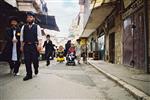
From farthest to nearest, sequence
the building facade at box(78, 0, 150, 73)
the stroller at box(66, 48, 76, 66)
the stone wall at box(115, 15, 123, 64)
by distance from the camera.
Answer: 1. the stroller at box(66, 48, 76, 66)
2. the stone wall at box(115, 15, 123, 64)
3. the building facade at box(78, 0, 150, 73)

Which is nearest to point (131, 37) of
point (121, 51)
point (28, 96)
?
point (121, 51)

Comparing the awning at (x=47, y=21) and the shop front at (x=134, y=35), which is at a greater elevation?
the awning at (x=47, y=21)

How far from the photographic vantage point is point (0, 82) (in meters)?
9.61

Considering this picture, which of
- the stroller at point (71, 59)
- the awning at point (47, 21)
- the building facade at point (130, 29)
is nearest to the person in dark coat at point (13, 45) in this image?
the building facade at point (130, 29)

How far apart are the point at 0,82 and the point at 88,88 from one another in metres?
2.61

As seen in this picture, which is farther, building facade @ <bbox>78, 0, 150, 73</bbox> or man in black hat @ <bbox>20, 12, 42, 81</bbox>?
building facade @ <bbox>78, 0, 150, 73</bbox>

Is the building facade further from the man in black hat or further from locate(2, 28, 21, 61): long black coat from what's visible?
locate(2, 28, 21, 61): long black coat

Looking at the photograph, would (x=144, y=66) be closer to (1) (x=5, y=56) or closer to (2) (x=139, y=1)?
(2) (x=139, y=1)

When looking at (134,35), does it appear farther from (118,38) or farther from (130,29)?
(118,38)

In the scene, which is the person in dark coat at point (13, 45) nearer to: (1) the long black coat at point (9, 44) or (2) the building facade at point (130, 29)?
(1) the long black coat at point (9, 44)

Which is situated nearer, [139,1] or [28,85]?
[28,85]

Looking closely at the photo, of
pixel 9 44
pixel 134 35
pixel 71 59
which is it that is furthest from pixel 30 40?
pixel 71 59

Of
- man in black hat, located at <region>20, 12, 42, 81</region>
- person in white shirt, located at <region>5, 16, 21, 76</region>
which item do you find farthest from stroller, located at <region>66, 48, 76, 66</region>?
man in black hat, located at <region>20, 12, 42, 81</region>

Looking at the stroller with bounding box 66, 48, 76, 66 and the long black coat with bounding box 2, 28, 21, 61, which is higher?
the long black coat with bounding box 2, 28, 21, 61
